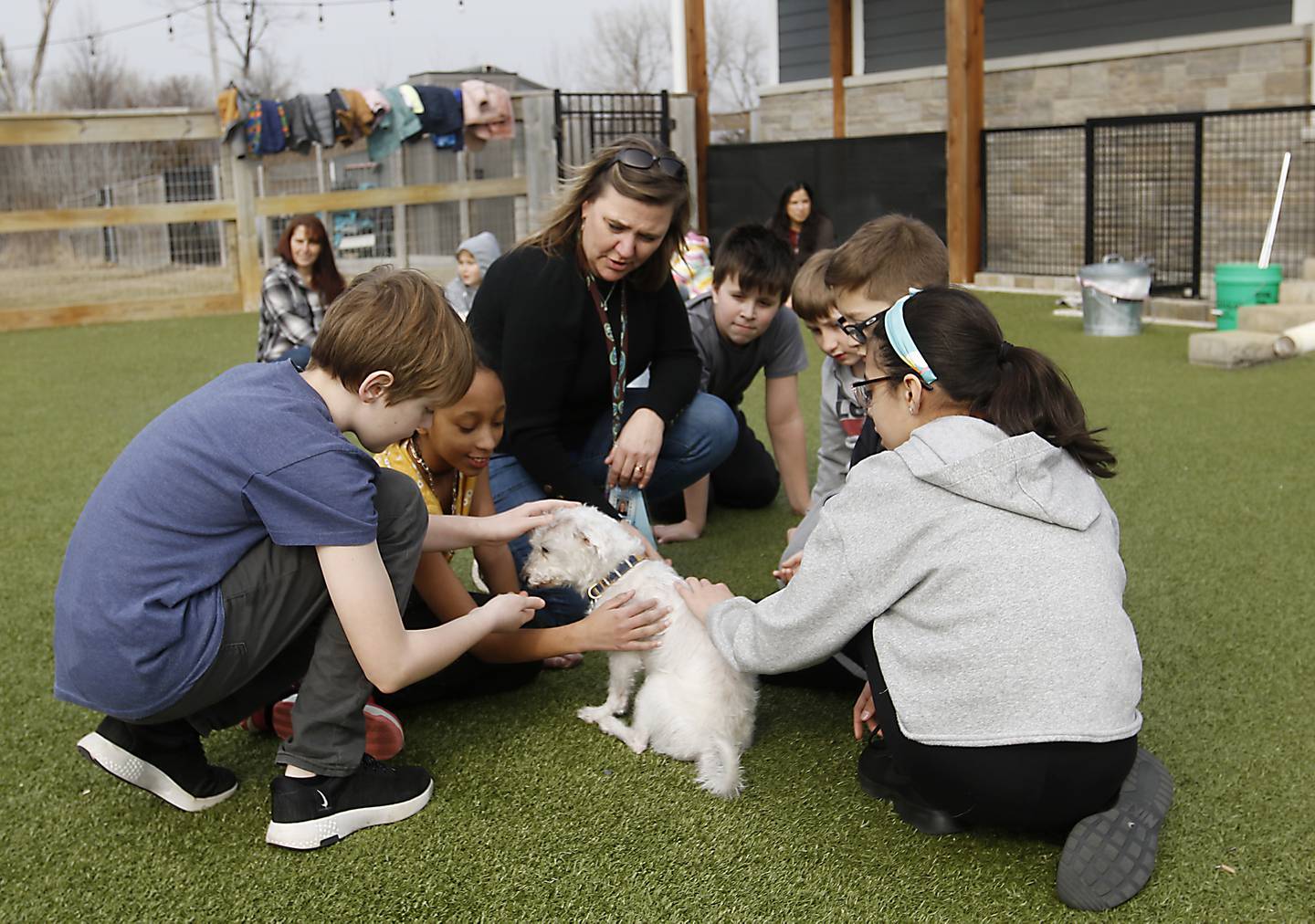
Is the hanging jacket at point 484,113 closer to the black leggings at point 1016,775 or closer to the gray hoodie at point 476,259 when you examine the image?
the gray hoodie at point 476,259

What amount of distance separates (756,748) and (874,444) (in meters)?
0.74

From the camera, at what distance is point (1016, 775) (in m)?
2.01

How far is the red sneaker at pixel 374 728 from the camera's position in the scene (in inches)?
100

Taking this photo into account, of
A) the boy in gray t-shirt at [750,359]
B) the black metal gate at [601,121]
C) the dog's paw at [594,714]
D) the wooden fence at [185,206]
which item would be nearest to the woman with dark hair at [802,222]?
the black metal gate at [601,121]

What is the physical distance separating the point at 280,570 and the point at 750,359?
98.1 inches

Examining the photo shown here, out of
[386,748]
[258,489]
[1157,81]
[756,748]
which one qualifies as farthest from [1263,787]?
[1157,81]

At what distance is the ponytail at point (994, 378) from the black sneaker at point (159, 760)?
1.59 m

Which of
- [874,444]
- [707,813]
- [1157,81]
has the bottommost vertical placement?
[707,813]

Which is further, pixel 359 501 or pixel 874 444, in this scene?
pixel 874 444

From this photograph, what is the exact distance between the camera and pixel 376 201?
44.3ft

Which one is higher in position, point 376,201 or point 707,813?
point 376,201

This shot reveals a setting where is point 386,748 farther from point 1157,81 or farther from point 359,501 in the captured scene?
point 1157,81

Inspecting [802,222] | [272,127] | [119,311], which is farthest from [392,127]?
[802,222]

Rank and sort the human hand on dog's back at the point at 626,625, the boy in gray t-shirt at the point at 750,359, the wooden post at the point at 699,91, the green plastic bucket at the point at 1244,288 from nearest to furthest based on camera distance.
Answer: the human hand on dog's back at the point at 626,625
the boy in gray t-shirt at the point at 750,359
the green plastic bucket at the point at 1244,288
the wooden post at the point at 699,91
